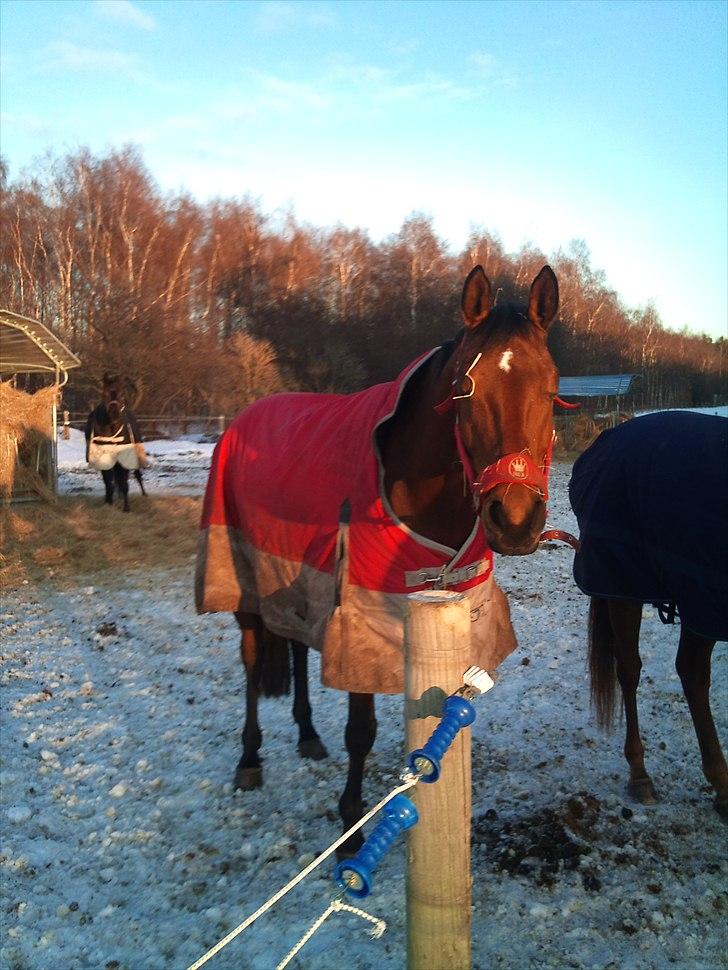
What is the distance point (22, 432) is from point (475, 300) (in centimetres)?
1040

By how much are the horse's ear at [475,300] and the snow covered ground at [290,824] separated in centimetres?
200

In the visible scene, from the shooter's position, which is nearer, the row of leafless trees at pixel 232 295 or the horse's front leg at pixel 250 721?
the horse's front leg at pixel 250 721

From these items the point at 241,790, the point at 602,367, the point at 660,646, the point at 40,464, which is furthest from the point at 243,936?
the point at 602,367

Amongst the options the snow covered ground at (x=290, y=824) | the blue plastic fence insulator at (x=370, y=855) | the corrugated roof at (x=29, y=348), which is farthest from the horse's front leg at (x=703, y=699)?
the corrugated roof at (x=29, y=348)

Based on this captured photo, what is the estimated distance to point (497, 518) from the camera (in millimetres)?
1912

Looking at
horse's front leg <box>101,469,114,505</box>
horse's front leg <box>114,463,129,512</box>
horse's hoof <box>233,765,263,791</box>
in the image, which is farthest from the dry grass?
horse's hoof <box>233,765,263,791</box>

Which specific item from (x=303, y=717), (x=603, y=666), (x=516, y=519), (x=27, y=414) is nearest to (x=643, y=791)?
(x=603, y=666)

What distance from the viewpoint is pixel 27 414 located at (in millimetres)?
10984

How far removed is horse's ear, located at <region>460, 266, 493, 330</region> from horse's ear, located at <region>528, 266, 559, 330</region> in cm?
14

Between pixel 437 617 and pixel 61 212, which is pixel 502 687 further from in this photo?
pixel 61 212

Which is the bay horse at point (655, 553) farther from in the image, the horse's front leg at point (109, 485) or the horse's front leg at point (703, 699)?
the horse's front leg at point (109, 485)

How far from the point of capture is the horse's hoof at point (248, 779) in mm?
3355

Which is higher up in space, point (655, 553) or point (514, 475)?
point (514, 475)

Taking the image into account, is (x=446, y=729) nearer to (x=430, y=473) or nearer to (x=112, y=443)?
(x=430, y=473)
